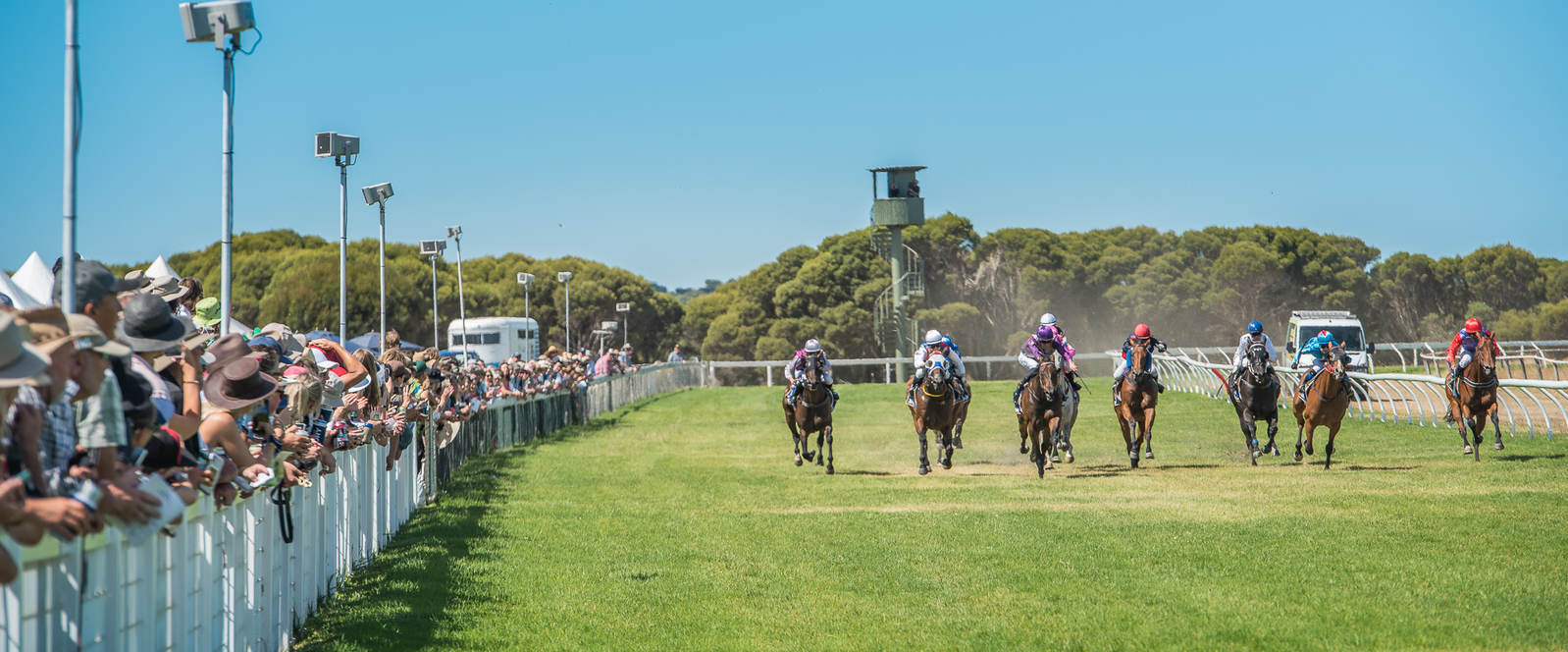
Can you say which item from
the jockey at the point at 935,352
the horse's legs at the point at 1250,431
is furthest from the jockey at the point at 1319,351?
the jockey at the point at 935,352

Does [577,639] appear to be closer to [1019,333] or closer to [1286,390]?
[1286,390]

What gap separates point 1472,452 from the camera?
57.8ft

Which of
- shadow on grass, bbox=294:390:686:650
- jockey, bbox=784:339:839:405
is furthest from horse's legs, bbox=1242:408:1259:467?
shadow on grass, bbox=294:390:686:650

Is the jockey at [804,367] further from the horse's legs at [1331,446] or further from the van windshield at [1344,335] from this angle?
the van windshield at [1344,335]

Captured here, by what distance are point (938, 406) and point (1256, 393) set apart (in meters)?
4.10

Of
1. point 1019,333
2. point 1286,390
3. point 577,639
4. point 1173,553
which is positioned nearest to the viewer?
point 577,639

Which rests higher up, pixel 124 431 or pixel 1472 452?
pixel 124 431

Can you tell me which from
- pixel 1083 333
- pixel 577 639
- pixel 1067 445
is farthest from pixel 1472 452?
pixel 1083 333

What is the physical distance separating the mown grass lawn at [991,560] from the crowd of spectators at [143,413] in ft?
3.97

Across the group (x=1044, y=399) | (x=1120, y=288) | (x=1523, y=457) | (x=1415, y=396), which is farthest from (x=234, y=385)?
(x=1120, y=288)

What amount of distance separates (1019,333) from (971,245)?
982 centimetres

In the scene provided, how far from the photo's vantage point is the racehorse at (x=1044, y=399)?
56.3 ft

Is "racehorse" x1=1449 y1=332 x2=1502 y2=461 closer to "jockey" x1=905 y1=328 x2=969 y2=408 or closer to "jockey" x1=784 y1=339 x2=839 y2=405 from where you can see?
"jockey" x1=905 y1=328 x2=969 y2=408

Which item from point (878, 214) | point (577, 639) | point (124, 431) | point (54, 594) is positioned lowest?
point (577, 639)
